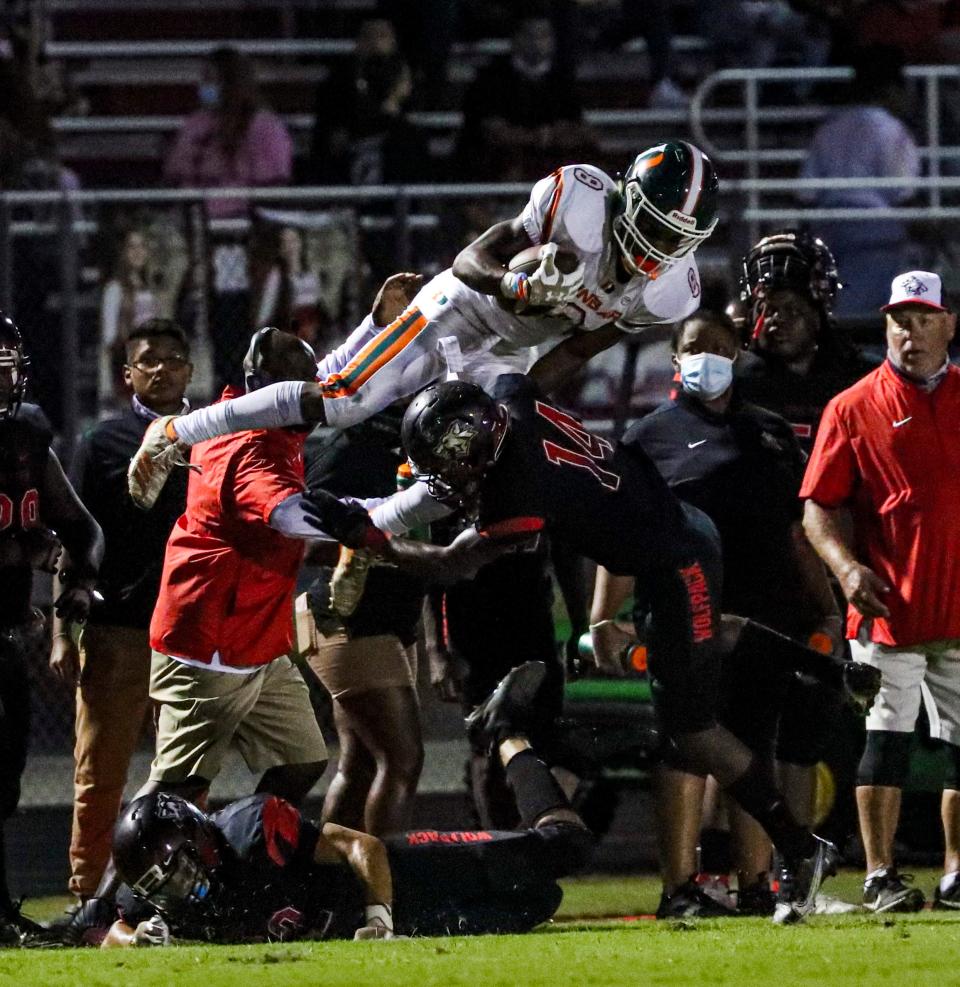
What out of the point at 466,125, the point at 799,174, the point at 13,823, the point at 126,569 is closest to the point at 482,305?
the point at 126,569

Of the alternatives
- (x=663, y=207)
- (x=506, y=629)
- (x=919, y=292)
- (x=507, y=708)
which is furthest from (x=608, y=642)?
(x=919, y=292)

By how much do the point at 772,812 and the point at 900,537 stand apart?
1307 mm

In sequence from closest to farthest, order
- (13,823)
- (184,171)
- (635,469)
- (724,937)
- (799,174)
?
(724,937)
(635,469)
(13,823)
(184,171)
(799,174)

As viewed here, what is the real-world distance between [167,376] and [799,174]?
7.74 meters

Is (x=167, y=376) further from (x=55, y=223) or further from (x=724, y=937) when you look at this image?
(x=55, y=223)

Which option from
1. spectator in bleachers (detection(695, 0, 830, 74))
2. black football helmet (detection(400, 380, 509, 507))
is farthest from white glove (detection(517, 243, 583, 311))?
spectator in bleachers (detection(695, 0, 830, 74))

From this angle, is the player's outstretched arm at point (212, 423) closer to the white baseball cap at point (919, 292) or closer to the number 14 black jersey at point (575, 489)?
the number 14 black jersey at point (575, 489)

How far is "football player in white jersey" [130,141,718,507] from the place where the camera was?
276 inches

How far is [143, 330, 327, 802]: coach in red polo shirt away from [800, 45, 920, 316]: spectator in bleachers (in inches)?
234

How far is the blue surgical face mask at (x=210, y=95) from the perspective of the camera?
1387cm

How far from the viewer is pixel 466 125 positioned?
13758 millimetres

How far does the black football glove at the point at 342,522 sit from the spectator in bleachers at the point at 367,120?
6.98 m

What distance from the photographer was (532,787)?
655cm

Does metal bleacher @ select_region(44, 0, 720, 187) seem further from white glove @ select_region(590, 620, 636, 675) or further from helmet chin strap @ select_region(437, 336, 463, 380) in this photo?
white glove @ select_region(590, 620, 636, 675)
